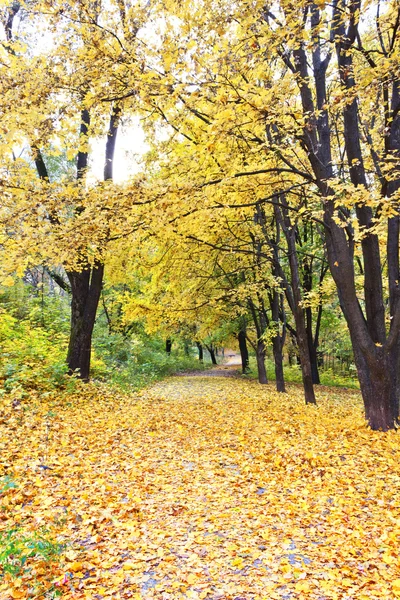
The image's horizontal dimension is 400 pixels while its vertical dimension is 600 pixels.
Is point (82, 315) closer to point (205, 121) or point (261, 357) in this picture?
point (205, 121)

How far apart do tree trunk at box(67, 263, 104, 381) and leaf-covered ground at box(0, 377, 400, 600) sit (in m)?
2.31

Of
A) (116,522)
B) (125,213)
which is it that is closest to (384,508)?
(116,522)

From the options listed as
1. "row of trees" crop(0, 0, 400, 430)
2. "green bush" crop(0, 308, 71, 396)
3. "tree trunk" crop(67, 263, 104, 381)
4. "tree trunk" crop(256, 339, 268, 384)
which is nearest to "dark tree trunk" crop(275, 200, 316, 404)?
"row of trees" crop(0, 0, 400, 430)

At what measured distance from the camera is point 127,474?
15.8 ft

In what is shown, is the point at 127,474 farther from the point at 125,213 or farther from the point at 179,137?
the point at 179,137

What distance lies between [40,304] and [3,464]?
11.0 m

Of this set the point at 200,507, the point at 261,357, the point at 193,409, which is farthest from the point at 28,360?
the point at 261,357

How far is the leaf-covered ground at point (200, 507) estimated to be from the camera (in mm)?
2766

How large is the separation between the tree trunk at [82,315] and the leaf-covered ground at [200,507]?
231 centimetres

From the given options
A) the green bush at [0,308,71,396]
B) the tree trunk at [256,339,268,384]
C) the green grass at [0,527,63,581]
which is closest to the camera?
the green grass at [0,527,63,581]

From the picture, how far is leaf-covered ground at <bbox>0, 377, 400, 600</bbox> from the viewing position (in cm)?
277

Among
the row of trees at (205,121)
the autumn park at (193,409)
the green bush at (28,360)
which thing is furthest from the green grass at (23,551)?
the green bush at (28,360)

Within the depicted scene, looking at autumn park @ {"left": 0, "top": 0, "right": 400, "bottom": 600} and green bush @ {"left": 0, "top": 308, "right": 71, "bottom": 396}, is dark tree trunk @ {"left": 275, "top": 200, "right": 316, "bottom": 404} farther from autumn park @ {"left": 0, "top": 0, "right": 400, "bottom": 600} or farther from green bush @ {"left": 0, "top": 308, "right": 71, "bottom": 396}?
green bush @ {"left": 0, "top": 308, "right": 71, "bottom": 396}

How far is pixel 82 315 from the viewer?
962 centimetres
